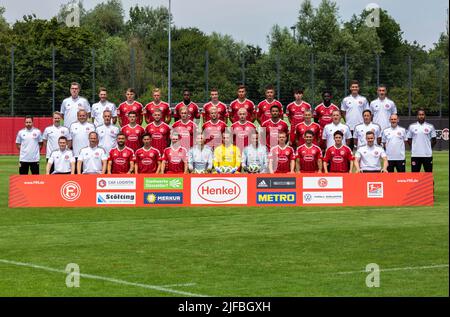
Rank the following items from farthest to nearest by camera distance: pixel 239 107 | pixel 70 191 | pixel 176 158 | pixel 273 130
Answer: pixel 239 107, pixel 273 130, pixel 176 158, pixel 70 191

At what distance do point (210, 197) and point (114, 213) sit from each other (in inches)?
84.7

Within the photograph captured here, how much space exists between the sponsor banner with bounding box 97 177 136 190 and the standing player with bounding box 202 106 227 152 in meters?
2.70

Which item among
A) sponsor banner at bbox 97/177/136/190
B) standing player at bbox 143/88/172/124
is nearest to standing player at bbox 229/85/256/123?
standing player at bbox 143/88/172/124

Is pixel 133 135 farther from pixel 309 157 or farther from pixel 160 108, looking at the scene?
pixel 309 157

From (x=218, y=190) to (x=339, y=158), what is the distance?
3.11m

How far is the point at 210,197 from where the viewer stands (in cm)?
1948

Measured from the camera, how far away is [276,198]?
1967 cm

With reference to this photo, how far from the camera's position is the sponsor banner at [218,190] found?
1938 cm

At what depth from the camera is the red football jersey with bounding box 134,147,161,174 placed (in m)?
20.9

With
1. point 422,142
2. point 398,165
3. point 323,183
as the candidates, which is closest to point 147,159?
point 323,183

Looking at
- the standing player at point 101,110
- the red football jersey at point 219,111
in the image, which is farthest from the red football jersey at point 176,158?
the standing player at point 101,110
